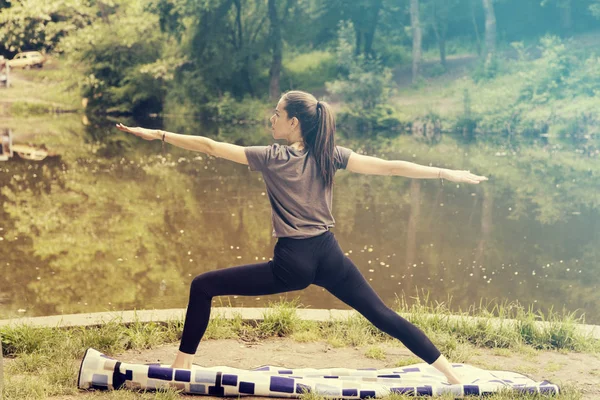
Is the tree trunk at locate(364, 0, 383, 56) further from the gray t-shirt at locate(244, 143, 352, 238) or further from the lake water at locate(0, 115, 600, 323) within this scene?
the gray t-shirt at locate(244, 143, 352, 238)

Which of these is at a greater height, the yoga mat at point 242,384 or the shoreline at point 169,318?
the shoreline at point 169,318

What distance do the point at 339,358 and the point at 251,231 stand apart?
556 centimetres

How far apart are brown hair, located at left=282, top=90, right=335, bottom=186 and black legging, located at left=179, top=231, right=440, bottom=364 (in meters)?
0.34

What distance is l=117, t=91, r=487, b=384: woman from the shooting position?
13.0 feet

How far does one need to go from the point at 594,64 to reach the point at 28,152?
20.8 metres

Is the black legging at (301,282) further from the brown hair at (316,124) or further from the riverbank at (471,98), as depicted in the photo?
the riverbank at (471,98)

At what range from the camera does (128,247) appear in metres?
9.37

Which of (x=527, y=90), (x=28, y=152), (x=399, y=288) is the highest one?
(x=527, y=90)

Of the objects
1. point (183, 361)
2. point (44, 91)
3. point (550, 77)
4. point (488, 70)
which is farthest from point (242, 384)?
point (44, 91)

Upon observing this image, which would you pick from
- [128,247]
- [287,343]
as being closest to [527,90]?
[128,247]

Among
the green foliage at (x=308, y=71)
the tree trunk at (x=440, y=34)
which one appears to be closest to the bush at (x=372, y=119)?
the green foliage at (x=308, y=71)

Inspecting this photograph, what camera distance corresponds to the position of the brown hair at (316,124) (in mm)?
3994

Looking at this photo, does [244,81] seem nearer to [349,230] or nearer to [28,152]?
[28,152]

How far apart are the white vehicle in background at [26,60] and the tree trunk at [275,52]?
9929 millimetres
